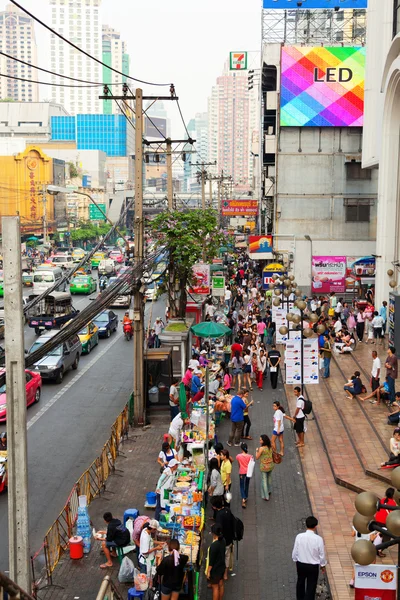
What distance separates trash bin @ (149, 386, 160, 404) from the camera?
21.0 meters

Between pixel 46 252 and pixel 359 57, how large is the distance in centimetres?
4380

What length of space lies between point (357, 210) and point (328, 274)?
16.6 ft

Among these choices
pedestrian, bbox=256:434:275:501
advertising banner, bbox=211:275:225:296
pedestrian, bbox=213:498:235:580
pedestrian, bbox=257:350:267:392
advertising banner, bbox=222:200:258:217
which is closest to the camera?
pedestrian, bbox=213:498:235:580

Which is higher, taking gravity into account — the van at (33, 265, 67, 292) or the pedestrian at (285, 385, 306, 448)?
the van at (33, 265, 67, 292)

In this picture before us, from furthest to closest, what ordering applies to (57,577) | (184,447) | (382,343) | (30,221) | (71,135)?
1. (71,135)
2. (30,221)
3. (382,343)
4. (184,447)
5. (57,577)

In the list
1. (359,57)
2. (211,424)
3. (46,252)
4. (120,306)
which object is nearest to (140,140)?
(211,424)

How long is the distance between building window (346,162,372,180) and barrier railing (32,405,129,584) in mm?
33163

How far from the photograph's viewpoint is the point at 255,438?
18.8 meters

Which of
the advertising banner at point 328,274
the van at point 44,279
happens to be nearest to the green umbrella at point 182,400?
the advertising banner at point 328,274

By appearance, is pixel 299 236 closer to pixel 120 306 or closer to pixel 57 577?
pixel 120 306

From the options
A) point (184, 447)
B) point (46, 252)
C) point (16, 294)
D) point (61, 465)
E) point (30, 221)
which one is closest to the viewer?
point (16, 294)

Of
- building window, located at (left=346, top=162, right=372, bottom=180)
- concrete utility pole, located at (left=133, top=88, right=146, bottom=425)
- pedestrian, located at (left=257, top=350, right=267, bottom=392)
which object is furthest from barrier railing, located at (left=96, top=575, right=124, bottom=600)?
building window, located at (left=346, top=162, right=372, bottom=180)

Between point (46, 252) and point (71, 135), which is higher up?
point (71, 135)

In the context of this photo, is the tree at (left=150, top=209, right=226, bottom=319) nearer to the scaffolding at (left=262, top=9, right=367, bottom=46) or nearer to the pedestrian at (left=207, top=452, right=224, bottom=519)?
the pedestrian at (left=207, top=452, right=224, bottom=519)
